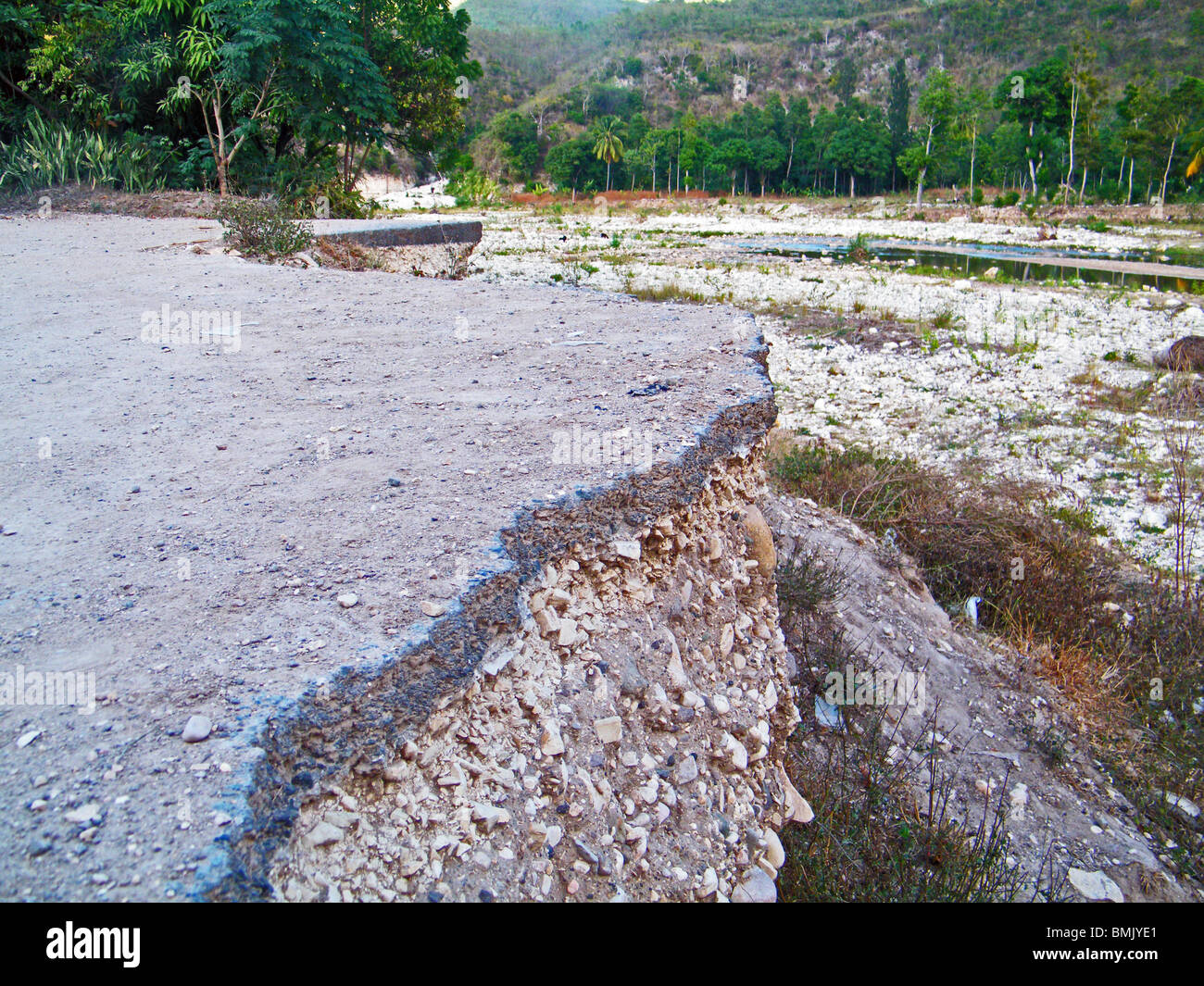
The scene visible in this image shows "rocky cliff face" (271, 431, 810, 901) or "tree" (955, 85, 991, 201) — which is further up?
"tree" (955, 85, 991, 201)

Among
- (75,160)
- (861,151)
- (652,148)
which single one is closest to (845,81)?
(652,148)

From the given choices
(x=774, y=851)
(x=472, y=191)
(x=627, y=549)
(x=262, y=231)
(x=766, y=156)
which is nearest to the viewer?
(x=774, y=851)

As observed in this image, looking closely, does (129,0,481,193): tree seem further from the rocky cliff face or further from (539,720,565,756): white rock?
(539,720,565,756): white rock

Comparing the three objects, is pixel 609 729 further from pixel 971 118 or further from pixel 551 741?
pixel 971 118

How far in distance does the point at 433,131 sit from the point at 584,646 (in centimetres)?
1604

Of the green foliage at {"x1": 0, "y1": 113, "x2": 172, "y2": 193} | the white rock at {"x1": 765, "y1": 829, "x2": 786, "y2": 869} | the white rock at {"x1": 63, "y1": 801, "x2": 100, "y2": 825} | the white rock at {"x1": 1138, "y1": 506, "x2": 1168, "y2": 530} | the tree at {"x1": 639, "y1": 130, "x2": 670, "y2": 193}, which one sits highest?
the tree at {"x1": 639, "y1": 130, "x2": 670, "y2": 193}

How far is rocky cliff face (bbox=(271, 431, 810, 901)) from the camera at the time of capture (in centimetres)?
164

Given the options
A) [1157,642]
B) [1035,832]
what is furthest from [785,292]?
[1035,832]

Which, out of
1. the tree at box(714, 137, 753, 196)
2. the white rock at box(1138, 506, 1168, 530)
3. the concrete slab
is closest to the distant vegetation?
the concrete slab

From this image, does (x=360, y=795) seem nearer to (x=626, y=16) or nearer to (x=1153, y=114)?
(x=1153, y=114)

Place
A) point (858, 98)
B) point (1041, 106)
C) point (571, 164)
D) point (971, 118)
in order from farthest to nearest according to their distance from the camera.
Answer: point (858, 98)
point (571, 164)
point (1041, 106)
point (971, 118)

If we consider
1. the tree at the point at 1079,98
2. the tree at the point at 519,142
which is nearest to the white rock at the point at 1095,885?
the tree at the point at 1079,98

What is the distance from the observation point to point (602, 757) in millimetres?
2143

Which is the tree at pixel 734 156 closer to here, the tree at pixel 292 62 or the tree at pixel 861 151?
the tree at pixel 861 151
